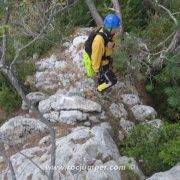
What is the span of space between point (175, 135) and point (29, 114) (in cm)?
275

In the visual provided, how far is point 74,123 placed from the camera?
8.55 metres

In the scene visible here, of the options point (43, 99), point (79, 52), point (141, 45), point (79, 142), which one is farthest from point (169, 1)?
point (79, 142)

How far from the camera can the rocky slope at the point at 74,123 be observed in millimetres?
7343

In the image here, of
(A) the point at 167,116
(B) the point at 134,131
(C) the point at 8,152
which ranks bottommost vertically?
(A) the point at 167,116

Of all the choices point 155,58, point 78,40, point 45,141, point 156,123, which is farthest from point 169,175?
point 78,40

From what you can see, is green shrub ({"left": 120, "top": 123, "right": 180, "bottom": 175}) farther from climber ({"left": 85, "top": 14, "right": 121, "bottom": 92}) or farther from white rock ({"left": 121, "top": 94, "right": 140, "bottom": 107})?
climber ({"left": 85, "top": 14, "right": 121, "bottom": 92})

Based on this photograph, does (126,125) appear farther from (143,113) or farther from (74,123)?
(74,123)

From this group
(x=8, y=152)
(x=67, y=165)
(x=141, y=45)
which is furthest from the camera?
(x=141, y=45)

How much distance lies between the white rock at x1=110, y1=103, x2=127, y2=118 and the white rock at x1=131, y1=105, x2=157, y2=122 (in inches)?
7.6

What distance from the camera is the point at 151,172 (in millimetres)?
7566

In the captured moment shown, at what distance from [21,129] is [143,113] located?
2.20 metres

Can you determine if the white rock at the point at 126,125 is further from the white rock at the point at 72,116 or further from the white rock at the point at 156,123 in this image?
the white rock at the point at 72,116

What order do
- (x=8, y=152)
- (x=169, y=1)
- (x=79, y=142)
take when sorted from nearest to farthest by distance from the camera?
(x=79, y=142) → (x=8, y=152) → (x=169, y=1)

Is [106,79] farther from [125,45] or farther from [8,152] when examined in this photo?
[8,152]
